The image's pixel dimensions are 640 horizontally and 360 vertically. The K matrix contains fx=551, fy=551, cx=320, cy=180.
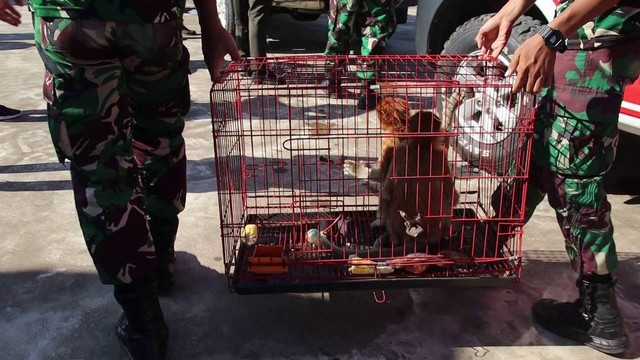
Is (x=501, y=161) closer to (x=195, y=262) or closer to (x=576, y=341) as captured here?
(x=576, y=341)

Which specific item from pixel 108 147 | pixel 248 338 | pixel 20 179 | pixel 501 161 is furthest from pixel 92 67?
pixel 20 179

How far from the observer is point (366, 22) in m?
5.34

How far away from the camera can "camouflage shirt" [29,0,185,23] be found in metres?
1.79

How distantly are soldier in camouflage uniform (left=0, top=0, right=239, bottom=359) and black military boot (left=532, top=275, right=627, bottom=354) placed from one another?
5.62ft

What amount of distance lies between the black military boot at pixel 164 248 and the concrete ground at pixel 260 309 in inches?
3.0

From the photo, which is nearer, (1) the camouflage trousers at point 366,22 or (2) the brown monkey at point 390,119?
(2) the brown monkey at point 390,119

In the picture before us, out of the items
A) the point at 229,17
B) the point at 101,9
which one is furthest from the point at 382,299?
the point at 229,17

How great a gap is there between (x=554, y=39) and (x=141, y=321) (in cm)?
183

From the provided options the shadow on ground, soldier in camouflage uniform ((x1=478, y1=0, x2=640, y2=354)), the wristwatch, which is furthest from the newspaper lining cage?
the wristwatch

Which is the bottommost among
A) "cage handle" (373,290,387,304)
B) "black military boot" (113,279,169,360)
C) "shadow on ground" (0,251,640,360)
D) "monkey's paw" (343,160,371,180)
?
"shadow on ground" (0,251,640,360)

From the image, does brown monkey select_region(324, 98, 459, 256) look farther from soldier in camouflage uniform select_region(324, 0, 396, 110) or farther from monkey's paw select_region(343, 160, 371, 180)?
soldier in camouflage uniform select_region(324, 0, 396, 110)

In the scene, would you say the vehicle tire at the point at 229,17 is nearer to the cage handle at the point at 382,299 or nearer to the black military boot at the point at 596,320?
the cage handle at the point at 382,299

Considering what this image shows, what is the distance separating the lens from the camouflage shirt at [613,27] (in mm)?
1977

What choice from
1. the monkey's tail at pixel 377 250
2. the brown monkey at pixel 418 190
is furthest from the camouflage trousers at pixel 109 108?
the brown monkey at pixel 418 190
